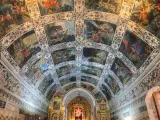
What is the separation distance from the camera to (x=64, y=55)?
13.9 meters

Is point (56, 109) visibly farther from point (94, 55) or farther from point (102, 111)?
point (94, 55)

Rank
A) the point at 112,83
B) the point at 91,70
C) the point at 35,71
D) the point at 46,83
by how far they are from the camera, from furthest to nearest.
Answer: the point at 91,70 < the point at 46,83 < the point at 112,83 < the point at 35,71

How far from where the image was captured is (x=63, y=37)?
38.6ft

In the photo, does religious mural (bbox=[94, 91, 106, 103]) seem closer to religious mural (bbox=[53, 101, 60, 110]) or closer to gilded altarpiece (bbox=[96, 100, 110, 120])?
gilded altarpiece (bbox=[96, 100, 110, 120])

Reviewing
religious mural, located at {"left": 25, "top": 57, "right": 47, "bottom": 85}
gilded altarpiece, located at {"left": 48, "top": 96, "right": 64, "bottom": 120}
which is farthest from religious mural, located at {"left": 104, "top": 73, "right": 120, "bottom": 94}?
gilded altarpiece, located at {"left": 48, "top": 96, "right": 64, "bottom": 120}

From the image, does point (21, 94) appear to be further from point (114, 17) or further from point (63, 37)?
point (114, 17)

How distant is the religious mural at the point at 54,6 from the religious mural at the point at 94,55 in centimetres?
453

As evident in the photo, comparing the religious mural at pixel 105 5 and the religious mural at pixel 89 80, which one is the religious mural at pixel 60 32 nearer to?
the religious mural at pixel 105 5

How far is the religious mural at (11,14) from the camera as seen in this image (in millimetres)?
8125

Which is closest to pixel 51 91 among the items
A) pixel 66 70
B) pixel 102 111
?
pixel 66 70

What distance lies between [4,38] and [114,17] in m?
6.89

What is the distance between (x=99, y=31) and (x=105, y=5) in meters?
2.25

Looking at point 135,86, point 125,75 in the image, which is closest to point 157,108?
point 135,86

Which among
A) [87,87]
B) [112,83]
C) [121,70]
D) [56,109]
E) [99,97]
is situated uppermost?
[87,87]
